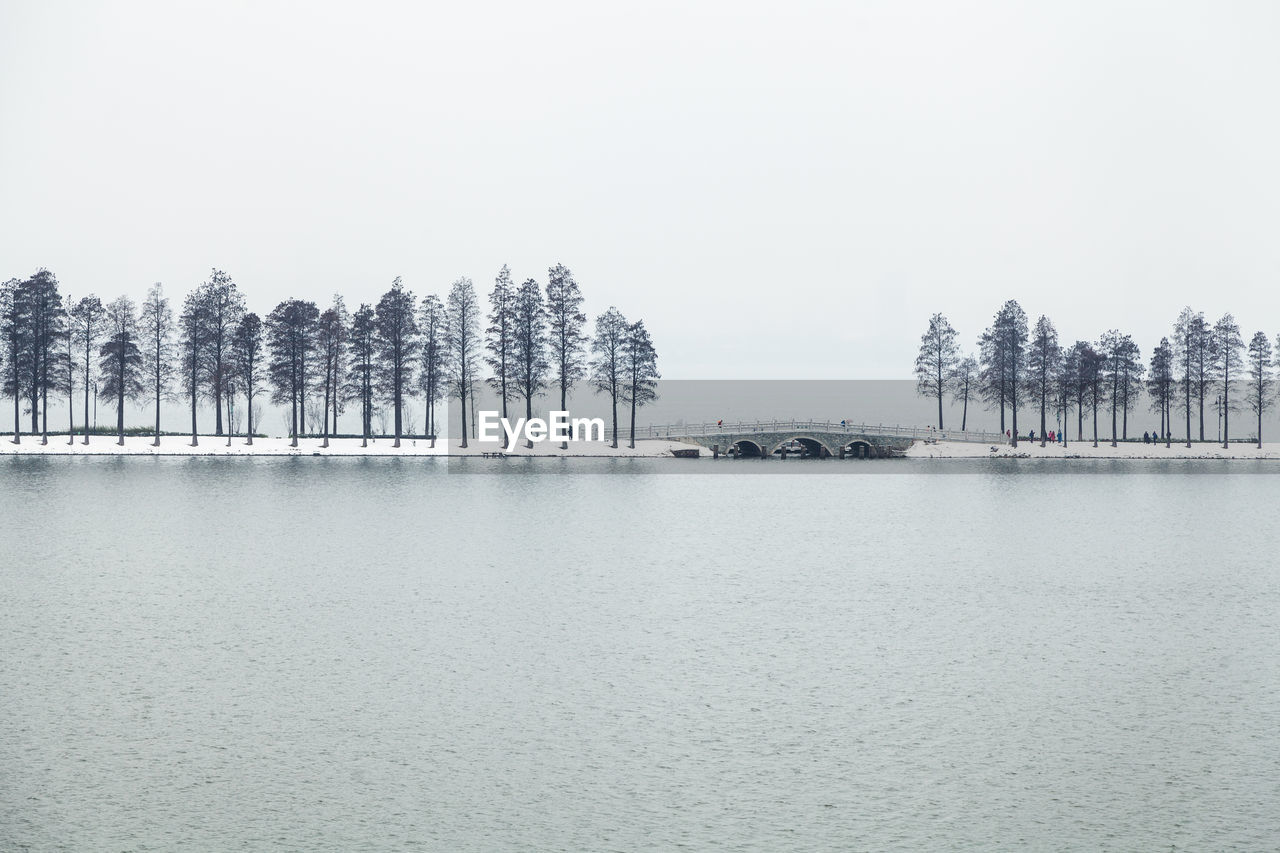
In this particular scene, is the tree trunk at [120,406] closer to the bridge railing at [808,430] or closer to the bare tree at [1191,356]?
the bridge railing at [808,430]

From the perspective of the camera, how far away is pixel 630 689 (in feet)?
86.9

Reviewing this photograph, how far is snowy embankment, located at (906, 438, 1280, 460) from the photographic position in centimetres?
12850

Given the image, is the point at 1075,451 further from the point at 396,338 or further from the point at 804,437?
the point at 396,338

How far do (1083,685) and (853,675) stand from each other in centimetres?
548

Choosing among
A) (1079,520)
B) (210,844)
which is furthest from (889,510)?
(210,844)

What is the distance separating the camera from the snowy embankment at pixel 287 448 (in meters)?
114

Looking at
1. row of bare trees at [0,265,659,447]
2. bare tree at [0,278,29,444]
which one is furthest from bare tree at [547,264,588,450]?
bare tree at [0,278,29,444]

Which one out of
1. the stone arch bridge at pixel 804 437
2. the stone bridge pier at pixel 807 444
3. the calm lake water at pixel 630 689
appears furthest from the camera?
the stone arch bridge at pixel 804 437

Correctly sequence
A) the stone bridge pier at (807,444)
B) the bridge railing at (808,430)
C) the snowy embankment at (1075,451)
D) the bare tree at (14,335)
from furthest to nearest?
the bridge railing at (808,430)
the stone bridge pier at (807,444)
the snowy embankment at (1075,451)
the bare tree at (14,335)

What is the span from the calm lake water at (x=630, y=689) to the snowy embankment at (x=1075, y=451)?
7018 centimetres

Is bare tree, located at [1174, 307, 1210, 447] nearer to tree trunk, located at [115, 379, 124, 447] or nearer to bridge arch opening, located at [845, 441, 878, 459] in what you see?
bridge arch opening, located at [845, 441, 878, 459]

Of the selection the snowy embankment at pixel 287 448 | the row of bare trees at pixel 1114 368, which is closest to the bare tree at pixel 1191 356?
the row of bare trees at pixel 1114 368

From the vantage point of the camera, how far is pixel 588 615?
3650 cm

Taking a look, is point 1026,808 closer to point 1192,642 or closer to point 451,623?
point 1192,642
